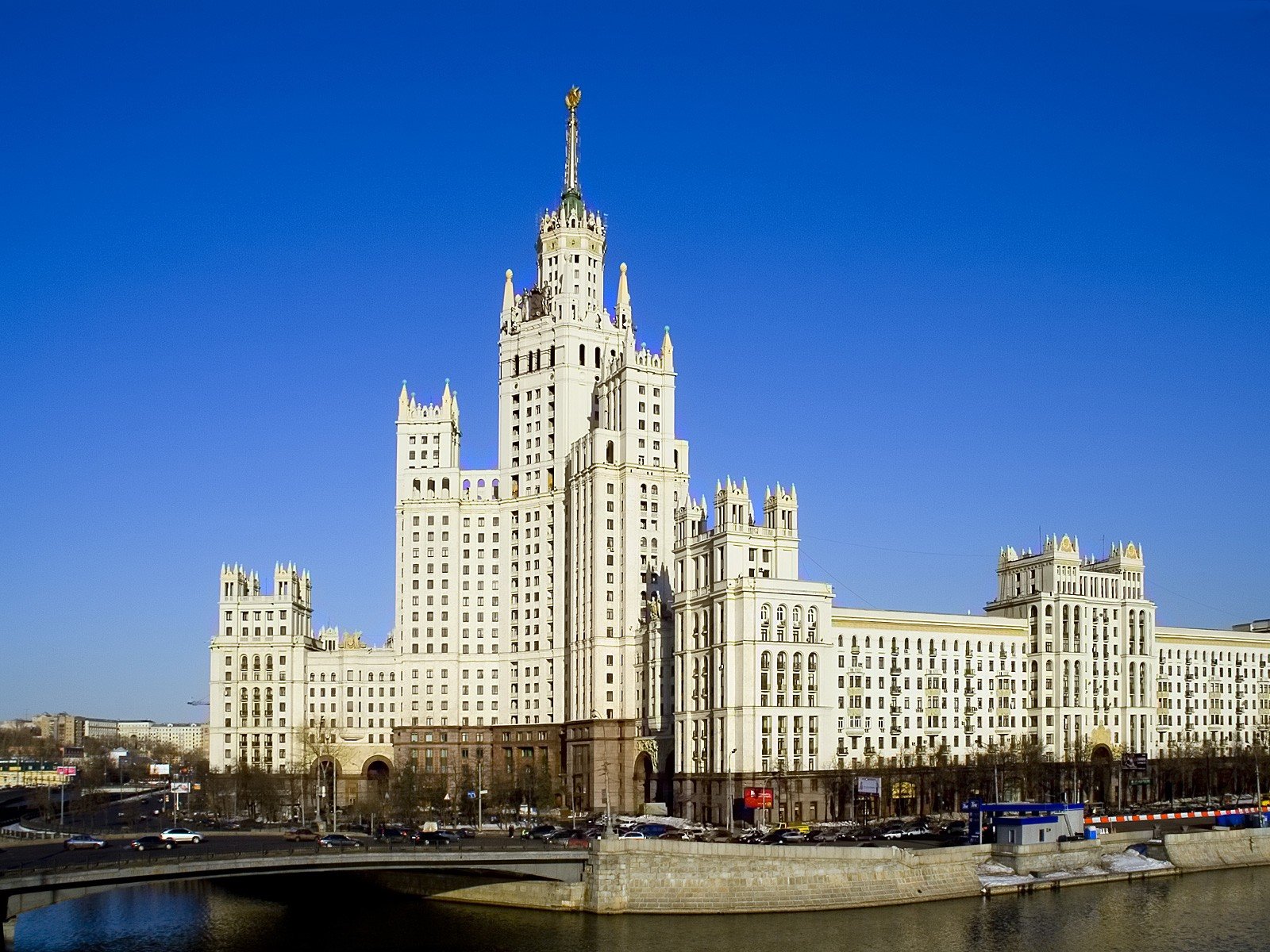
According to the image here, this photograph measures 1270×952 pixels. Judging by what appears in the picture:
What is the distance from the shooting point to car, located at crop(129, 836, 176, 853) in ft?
389

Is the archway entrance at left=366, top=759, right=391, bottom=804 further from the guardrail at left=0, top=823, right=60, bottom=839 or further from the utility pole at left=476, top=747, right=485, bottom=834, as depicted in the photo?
the guardrail at left=0, top=823, right=60, bottom=839

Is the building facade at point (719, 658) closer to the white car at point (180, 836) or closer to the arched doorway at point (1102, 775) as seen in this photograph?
the arched doorway at point (1102, 775)

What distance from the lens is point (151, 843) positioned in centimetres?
12200

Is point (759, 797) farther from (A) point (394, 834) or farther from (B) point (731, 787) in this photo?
(A) point (394, 834)

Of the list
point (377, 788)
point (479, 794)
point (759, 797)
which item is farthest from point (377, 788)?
point (759, 797)

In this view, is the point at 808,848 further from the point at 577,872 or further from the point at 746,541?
the point at 746,541

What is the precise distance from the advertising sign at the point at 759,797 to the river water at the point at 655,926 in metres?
36.8

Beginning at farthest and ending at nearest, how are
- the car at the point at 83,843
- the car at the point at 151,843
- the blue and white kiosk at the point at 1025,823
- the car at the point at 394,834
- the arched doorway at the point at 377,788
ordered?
the arched doorway at the point at 377,788 < the car at the point at 394,834 < the car at the point at 83,843 < the car at the point at 151,843 < the blue and white kiosk at the point at 1025,823

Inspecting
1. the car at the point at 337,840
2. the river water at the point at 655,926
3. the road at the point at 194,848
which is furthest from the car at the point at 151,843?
the car at the point at 337,840

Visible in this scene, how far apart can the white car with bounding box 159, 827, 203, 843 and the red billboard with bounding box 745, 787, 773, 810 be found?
50751 millimetres

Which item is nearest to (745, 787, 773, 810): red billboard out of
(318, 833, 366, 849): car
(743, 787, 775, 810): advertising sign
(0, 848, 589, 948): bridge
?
(743, 787, 775, 810): advertising sign

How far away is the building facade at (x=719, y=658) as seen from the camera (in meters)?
151

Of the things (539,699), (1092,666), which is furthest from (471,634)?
(1092,666)

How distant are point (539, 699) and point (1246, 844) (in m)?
91.4
